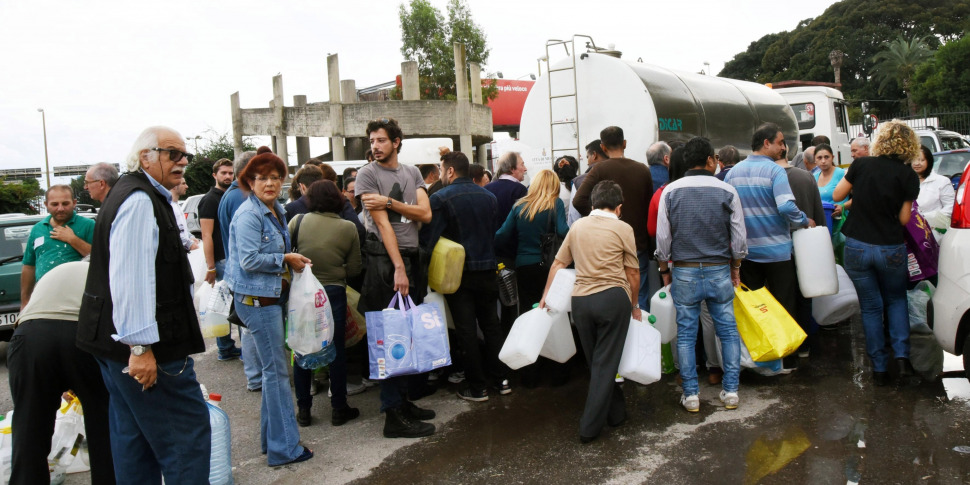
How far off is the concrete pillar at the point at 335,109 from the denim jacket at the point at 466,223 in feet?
71.1

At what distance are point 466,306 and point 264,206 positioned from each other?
177cm

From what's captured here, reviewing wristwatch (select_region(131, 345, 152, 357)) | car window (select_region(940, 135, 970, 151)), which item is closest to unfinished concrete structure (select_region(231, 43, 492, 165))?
car window (select_region(940, 135, 970, 151))

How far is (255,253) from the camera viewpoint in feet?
13.8

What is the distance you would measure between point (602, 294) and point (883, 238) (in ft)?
7.44

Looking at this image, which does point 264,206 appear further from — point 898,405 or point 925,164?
point 925,164

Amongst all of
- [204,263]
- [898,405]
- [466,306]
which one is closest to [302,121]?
[204,263]

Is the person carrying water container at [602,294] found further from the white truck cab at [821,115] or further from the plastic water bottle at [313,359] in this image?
the white truck cab at [821,115]

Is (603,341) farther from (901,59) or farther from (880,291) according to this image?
(901,59)

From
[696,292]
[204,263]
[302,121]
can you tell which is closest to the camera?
[696,292]

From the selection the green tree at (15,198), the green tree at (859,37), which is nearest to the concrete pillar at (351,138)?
the green tree at (15,198)

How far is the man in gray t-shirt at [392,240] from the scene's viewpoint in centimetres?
477

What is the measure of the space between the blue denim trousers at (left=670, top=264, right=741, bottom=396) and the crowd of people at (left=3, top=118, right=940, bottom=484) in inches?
0.6

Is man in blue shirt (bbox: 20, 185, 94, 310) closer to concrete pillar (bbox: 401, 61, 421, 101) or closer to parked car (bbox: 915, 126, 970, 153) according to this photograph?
parked car (bbox: 915, 126, 970, 153)

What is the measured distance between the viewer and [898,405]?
4766 mm
